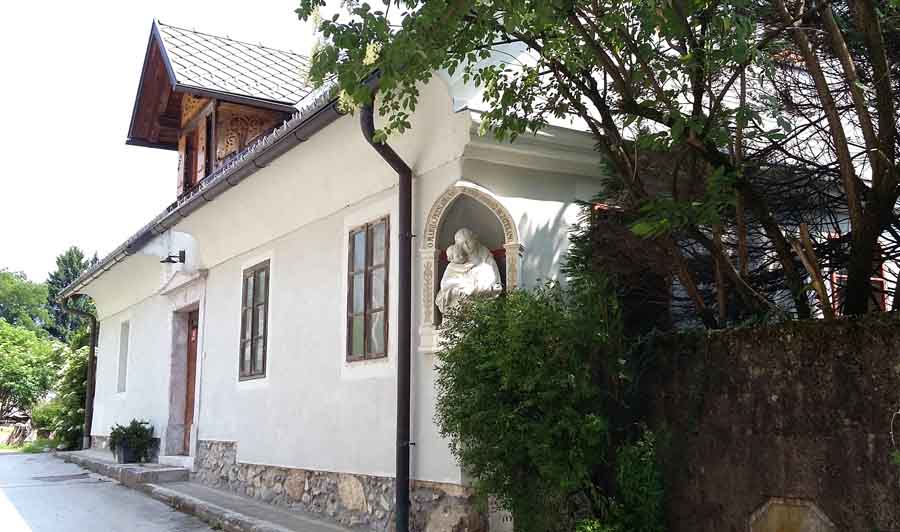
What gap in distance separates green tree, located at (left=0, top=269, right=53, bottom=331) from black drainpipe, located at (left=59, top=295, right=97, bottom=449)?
60836 millimetres

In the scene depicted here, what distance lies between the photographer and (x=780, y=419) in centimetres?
448

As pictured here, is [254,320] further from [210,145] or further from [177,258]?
[210,145]

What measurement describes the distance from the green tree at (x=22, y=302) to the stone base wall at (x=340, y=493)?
71520 millimetres

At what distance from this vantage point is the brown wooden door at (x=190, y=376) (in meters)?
13.6

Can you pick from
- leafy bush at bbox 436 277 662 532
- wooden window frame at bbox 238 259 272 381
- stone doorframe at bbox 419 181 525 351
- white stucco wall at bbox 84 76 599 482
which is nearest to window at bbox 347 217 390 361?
white stucco wall at bbox 84 76 599 482

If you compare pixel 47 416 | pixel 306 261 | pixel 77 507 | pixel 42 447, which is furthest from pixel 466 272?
pixel 47 416

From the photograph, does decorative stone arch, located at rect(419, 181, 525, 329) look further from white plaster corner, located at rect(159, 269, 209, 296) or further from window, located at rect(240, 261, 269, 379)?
white plaster corner, located at rect(159, 269, 209, 296)

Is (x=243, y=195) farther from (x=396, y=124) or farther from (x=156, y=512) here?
(x=396, y=124)

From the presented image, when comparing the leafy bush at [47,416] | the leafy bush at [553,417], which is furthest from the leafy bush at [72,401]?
the leafy bush at [553,417]

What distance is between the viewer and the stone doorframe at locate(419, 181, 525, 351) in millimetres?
6445

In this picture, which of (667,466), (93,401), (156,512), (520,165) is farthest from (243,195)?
(93,401)

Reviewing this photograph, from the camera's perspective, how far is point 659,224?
4.55 m

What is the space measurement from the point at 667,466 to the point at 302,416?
482 cm

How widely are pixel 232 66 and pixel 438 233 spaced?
784cm
